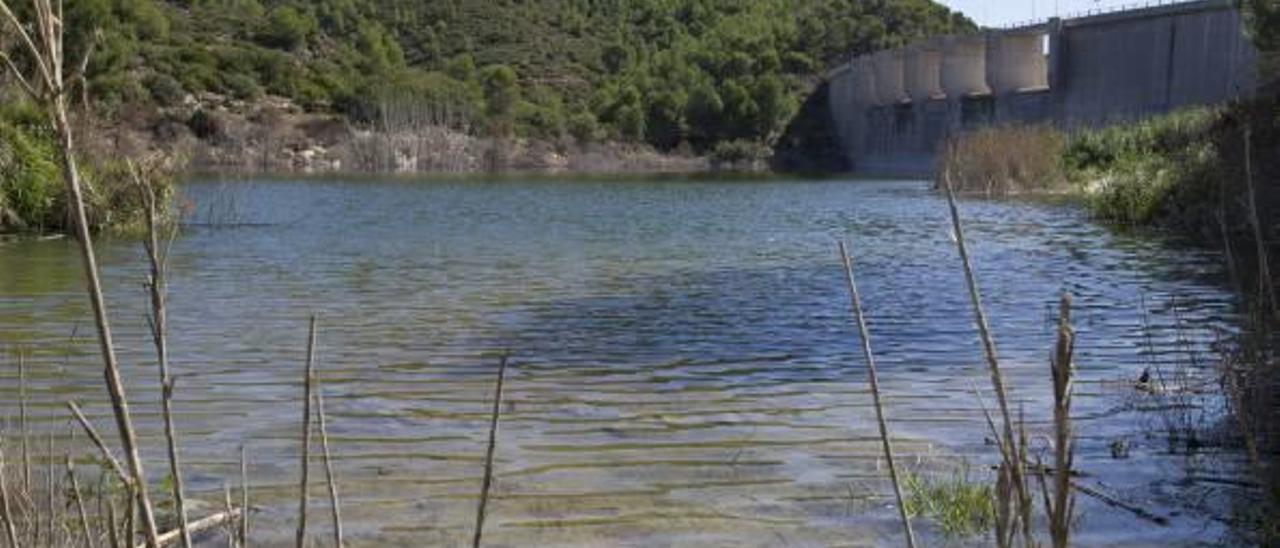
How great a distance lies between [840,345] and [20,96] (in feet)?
58.4

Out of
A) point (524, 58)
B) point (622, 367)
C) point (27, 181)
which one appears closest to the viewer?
point (622, 367)

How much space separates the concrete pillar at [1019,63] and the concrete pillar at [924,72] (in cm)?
971

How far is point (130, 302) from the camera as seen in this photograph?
45.9ft

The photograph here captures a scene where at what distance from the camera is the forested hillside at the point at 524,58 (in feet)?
325

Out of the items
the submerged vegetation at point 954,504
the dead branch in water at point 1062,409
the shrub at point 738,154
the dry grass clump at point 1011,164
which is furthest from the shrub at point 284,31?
the dead branch in water at point 1062,409

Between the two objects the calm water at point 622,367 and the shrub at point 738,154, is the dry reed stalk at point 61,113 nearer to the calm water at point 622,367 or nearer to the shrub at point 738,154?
the calm water at point 622,367

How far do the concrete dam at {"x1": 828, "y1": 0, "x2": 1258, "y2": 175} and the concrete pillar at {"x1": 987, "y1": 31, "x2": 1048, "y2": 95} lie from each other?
5 cm

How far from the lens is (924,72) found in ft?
291

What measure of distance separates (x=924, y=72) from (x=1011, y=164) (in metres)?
49.3

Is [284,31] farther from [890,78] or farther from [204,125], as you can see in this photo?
[890,78]

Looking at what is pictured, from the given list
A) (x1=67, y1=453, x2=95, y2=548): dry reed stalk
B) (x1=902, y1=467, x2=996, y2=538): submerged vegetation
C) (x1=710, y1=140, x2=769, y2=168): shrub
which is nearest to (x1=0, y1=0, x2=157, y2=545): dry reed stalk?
(x1=67, y1=453, x2=95, y2=548): dry reed stalk

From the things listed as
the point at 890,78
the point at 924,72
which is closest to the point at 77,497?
the point at 924,72

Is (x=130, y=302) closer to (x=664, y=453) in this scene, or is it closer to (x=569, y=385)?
(x=569, y=385)

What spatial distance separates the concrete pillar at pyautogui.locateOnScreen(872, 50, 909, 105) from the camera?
92688mm
